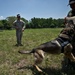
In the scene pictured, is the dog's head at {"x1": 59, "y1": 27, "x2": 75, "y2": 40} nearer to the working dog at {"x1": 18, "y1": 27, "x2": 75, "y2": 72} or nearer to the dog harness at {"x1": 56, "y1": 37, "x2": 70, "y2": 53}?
the working dog at {"x1": 18, "y1": 27, "x2": 75, "y2": 72}

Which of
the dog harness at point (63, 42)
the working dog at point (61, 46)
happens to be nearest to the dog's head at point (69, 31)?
the working dog at point (61, 46)

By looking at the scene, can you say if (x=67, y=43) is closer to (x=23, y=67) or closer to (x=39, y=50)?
(x=39, y=50)

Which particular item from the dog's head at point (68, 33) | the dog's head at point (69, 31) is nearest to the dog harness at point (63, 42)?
the dog's head at point (68, 33)

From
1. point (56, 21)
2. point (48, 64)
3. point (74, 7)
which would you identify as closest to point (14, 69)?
point (48, 64)

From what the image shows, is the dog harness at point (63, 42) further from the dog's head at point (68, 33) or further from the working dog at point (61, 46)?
the dog's head at point (68, 33)

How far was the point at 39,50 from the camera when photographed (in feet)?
24.0

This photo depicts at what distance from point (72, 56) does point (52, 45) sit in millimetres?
770

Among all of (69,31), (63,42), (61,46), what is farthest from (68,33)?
(61,46)

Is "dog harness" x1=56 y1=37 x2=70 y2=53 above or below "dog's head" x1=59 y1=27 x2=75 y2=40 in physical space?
below

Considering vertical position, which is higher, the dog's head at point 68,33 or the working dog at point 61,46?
the dog's head at point 68,33

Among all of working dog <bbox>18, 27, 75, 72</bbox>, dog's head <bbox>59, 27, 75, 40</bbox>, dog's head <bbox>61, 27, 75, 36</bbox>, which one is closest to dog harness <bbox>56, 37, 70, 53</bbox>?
working dog <bbox>18, 27, 75, 72</bbox>

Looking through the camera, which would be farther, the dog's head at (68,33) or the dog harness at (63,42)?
the dog harness at (63,42)

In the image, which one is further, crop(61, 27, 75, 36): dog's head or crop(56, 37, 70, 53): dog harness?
crop(56, 37, 70, 53): dog harness

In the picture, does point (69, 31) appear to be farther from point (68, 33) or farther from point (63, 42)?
point (63, 42)
